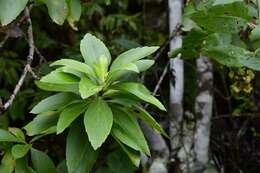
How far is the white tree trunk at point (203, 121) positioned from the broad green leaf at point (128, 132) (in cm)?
66

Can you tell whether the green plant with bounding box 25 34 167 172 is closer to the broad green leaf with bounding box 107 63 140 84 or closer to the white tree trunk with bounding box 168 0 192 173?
the broad green leaf with bounding box 107 63 140 84

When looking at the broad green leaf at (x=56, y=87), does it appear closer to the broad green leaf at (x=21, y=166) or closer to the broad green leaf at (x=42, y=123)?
the broad green leaf at (x=42, y=123)

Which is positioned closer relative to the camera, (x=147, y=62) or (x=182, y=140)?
(x=147, y=62)

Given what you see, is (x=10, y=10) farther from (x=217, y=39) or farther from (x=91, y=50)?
(x=217, y=39)

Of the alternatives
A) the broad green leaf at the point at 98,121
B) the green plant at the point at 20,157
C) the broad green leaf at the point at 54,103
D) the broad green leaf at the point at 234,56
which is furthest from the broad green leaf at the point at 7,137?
the broad green leaf at the point at 234,56

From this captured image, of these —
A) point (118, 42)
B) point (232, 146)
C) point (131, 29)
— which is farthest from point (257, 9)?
point (131, 29)

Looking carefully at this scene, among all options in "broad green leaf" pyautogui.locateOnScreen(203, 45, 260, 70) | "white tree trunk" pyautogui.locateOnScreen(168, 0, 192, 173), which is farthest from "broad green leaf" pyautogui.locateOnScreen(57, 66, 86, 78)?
"white tree trunk" pyautogui.locateOnScreen(168, 0, 192, 173)

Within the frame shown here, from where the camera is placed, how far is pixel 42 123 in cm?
89

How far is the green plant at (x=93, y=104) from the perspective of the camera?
80 cm

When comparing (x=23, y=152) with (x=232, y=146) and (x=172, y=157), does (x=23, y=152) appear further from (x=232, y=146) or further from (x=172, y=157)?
(x=232, y=146)

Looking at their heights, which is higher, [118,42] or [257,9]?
[257,9]

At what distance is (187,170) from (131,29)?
2.40 feet

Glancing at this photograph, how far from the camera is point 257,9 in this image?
1.00 metres

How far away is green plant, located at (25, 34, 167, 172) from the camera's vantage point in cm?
80
